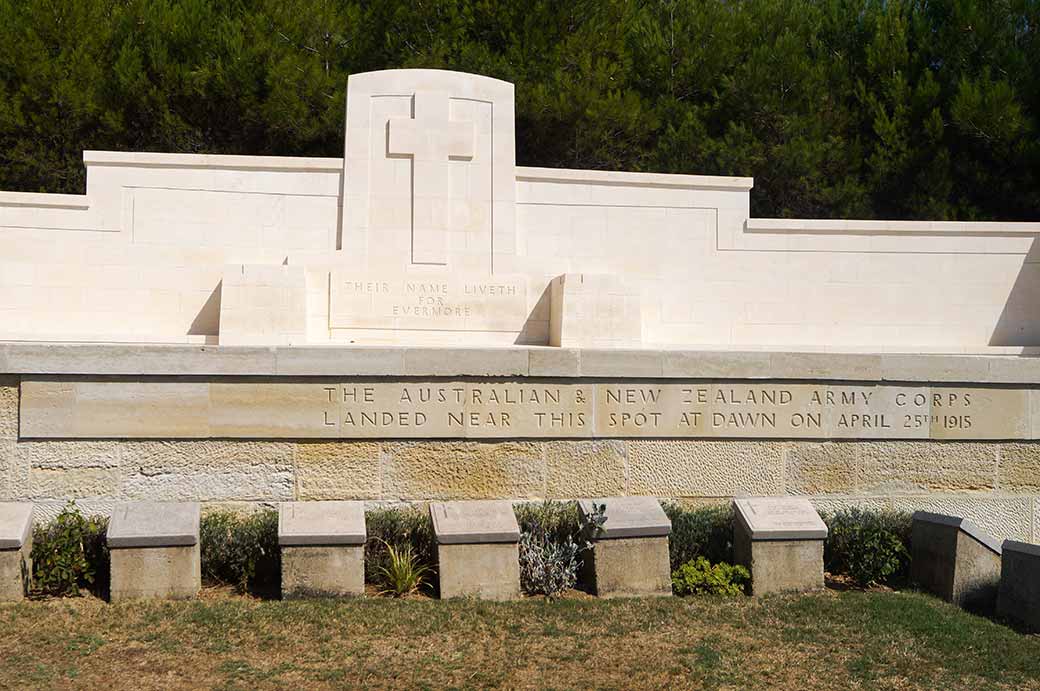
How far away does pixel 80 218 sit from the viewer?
1232 centimetres

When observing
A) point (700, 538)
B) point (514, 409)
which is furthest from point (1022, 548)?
point (514, 409)

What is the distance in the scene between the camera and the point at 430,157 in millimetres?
12836

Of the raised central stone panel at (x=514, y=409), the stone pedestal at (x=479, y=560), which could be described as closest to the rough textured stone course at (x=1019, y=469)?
the raised central stone panel at (x=514, y=409)

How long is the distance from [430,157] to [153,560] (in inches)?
284

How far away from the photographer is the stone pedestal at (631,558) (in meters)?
7.08

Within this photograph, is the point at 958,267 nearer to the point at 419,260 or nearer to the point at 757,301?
the point at 757,301

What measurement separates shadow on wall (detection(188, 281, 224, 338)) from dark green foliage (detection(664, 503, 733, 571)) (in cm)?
677

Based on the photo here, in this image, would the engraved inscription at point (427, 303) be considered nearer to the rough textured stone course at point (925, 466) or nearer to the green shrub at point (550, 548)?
the green shrub at point (550, 548)

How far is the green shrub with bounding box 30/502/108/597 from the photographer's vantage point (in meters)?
6.80

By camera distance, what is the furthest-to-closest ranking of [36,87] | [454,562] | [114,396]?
[36,87] → [114,396] → [454,562]

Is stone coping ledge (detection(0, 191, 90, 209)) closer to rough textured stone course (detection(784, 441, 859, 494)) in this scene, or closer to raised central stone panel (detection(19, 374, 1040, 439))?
raised central stone panel (detection(19, 374, 1040, 439))

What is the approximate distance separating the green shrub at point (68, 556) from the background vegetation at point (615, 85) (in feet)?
36.7

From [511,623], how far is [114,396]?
346 cm

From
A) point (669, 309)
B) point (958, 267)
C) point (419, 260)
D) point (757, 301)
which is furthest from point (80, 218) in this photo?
point (958, 267)
